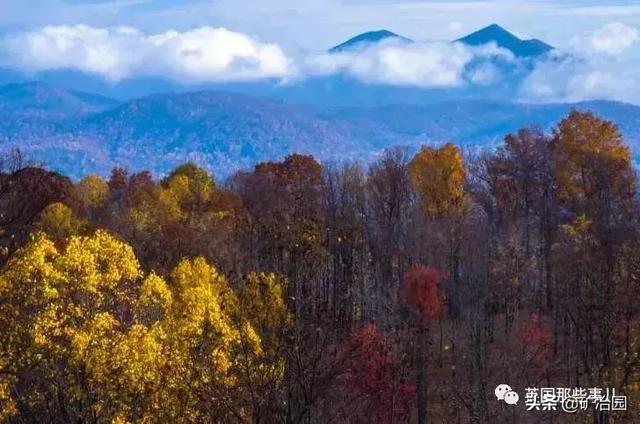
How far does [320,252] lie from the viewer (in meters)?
43.4

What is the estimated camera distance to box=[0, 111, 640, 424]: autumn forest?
75.4 feet

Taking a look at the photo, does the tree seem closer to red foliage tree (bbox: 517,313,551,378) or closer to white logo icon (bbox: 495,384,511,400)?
red foliage tree (bbox: 517,313,551,378)

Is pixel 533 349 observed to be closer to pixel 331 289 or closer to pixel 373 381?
pixel 373 381

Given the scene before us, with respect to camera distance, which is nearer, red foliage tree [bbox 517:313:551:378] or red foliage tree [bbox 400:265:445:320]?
red foliage tree [bbox 517:313:551:378]

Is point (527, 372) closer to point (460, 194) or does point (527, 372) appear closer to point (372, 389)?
point (372, 389)

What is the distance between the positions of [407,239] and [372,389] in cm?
2348

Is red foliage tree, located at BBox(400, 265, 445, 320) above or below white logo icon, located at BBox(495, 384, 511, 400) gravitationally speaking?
below

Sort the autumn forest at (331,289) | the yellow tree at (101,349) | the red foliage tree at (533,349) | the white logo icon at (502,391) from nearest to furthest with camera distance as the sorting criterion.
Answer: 1. the yellow tree at (101,349)
2. the autumn forest at (331,289)
3. the white logo icon at (502,391)
4. the red foliage tree at (533,349)

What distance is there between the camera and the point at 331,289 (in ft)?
187

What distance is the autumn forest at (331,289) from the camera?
75.4 ft

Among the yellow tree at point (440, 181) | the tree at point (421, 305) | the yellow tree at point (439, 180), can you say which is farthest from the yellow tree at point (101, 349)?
the yellow tree at point (439, 180)

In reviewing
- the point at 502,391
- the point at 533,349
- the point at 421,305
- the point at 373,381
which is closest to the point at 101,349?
the point at 502,391

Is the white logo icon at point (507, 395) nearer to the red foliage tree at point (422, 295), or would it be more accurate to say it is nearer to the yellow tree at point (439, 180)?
the red foliage tree at point (422, 295)

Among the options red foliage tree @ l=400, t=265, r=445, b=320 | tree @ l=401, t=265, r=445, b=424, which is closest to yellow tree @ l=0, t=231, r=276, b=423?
tree @ l=401, t=265, r=445, b=424
